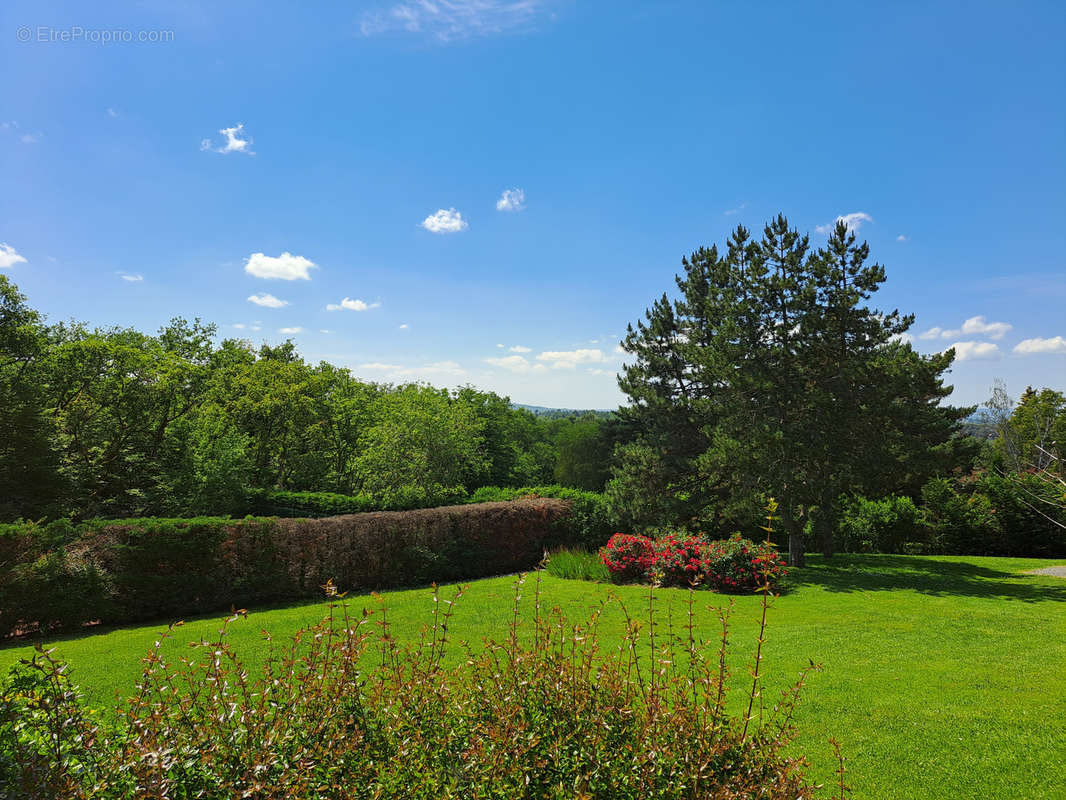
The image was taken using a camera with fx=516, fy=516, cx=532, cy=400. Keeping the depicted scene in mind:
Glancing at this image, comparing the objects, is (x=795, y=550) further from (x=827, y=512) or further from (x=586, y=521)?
(x=586, y=521)

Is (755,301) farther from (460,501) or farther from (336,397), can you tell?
(336,397)

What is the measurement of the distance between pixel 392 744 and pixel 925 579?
13.9 metres

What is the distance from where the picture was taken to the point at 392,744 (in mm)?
2623

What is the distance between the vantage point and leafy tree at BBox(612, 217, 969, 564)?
12.9m

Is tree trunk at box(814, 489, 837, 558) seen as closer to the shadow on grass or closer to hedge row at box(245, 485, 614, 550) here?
the shadow on grass

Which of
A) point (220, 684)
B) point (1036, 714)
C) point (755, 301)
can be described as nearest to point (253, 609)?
point (220, 684)

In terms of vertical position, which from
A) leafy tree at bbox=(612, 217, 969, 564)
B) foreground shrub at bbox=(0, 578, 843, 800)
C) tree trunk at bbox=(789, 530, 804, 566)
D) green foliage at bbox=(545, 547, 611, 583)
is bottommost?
green foliage at bbox=(545, 547, 611, 583)

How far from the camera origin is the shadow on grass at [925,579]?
10797 millimetres

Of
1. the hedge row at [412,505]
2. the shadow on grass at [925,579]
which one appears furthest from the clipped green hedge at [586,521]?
the shadow on grass at [925,579]

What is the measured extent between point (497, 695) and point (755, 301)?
13.7 meters

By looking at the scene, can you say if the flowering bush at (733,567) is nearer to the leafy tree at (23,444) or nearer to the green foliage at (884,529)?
the green foliage at (884,529)

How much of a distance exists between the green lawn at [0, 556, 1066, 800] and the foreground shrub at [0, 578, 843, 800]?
0.83 metres

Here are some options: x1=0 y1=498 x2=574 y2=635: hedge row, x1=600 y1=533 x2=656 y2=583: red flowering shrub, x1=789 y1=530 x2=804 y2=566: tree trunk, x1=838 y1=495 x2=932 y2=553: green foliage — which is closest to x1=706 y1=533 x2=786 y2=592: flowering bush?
x1=600 y1=533 x2=656 y2=583: red flowering shrub

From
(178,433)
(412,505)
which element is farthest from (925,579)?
(178,433)
